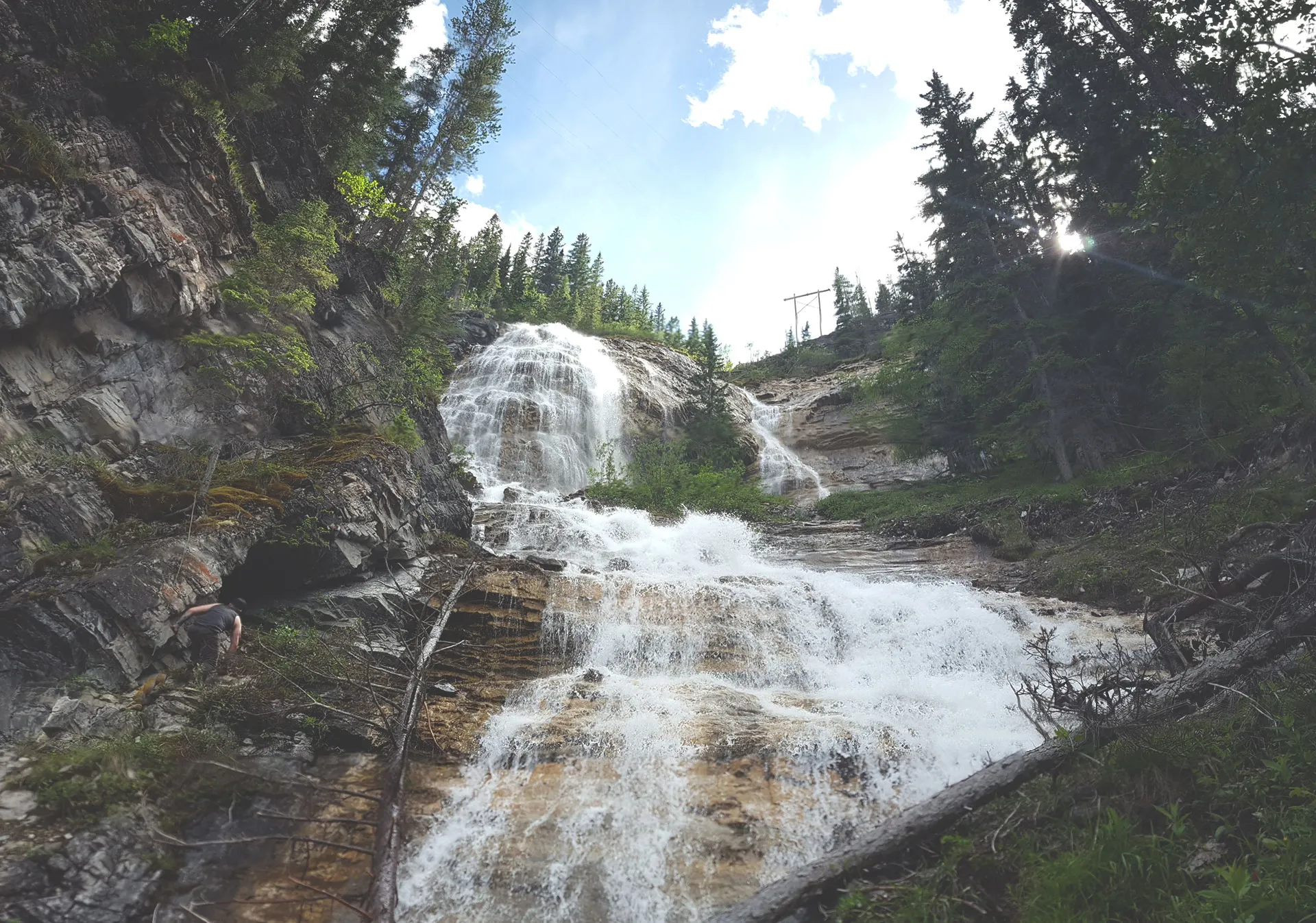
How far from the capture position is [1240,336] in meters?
13.1

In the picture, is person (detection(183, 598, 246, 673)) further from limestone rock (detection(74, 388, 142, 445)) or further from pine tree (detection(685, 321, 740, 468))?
pine tree (detection(685, 321, 740, 468))

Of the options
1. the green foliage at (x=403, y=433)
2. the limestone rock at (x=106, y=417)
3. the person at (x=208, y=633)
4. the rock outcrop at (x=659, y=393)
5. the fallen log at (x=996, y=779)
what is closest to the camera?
the fallen log at (x=996, y=779)

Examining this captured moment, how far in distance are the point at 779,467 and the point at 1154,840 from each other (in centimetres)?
2821

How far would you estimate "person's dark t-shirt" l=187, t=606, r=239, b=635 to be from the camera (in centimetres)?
662

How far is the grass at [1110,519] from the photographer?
9.59 metres

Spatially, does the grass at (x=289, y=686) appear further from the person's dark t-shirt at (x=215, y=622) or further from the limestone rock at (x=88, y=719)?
the limestone rock at (x=88, y=719)

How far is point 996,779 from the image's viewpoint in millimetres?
4254

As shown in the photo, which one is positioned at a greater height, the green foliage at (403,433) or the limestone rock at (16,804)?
the green foliage at (403,433)

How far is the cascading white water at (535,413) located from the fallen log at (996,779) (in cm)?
2036

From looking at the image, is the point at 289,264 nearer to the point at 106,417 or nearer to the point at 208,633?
the point at 106,417

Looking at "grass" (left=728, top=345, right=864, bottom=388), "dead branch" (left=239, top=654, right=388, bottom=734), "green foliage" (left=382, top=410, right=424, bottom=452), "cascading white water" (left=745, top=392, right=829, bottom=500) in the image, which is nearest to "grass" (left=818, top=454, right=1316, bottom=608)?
"dead branch" (left=239, top=654, right=388, bottom=734)

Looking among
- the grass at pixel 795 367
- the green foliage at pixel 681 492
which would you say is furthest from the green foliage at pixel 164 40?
the grass at pixel 795 367

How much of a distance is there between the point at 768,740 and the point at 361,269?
18058 millimetres

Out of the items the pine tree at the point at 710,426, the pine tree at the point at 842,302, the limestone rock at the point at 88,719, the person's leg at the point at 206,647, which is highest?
the pine tree at the point at 842,302
